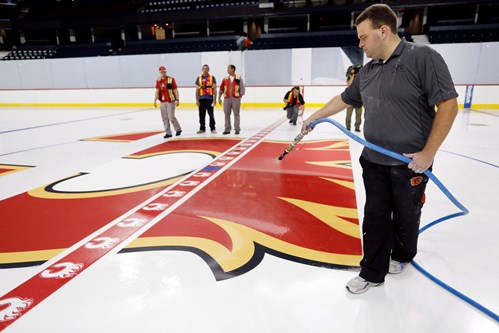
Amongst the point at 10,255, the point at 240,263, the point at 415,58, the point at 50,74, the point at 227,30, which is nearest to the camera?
the point at 415,58

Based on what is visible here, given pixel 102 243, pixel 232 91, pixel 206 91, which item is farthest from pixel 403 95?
pixel 206 91

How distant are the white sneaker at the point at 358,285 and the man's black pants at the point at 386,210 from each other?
0.03 m

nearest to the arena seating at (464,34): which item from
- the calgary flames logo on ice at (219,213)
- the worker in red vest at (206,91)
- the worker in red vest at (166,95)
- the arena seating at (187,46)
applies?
the arena seating at (187,46)

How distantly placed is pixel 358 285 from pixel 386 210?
466mm

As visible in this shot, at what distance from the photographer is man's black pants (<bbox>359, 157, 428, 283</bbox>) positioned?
182cm

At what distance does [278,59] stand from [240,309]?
1446 cm

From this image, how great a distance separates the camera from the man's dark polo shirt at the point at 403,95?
5.16 ft

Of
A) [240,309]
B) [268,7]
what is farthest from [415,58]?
[268,7]

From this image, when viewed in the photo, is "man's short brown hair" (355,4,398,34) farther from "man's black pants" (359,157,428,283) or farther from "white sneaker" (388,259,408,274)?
"white sneaker" (388,259,408,274)

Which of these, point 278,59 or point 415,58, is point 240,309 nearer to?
point 415,58

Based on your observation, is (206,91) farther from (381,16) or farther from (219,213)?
(381,16)

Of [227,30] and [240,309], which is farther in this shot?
[227,30]

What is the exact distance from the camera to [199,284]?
6.86 feet

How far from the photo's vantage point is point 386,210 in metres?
1.93
